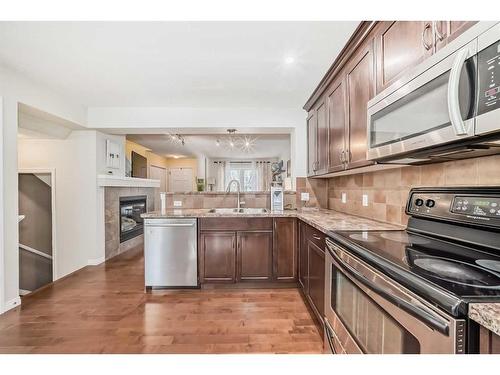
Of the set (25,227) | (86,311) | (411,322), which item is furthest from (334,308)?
(25,227)

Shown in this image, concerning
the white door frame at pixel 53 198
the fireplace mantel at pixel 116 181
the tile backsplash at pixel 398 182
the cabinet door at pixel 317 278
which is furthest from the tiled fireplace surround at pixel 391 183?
the white door frame at pixel 53 198

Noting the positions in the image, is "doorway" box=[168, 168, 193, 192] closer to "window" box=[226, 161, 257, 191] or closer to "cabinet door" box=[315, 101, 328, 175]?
"window" box=[226, 161, 257, 191]

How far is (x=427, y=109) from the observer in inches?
41.9

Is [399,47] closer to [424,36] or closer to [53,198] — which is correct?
[424,36]

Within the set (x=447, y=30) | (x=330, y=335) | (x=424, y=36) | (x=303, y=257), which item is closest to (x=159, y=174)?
(x=303, y=257)

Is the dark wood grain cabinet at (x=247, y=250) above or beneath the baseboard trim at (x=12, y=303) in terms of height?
above

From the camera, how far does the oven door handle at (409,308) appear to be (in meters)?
0.65

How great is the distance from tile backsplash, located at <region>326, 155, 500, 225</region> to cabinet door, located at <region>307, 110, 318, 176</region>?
37cm

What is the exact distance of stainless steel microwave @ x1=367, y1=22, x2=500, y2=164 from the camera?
0.80 m

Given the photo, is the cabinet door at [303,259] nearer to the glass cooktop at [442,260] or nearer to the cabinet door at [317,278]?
the cabinet door at [317,278]

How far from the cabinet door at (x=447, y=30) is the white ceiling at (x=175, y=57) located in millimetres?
843

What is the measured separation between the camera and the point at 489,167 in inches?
47.6

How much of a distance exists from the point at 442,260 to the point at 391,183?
1144 mm

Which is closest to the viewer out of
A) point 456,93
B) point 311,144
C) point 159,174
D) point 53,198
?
point 456,93
